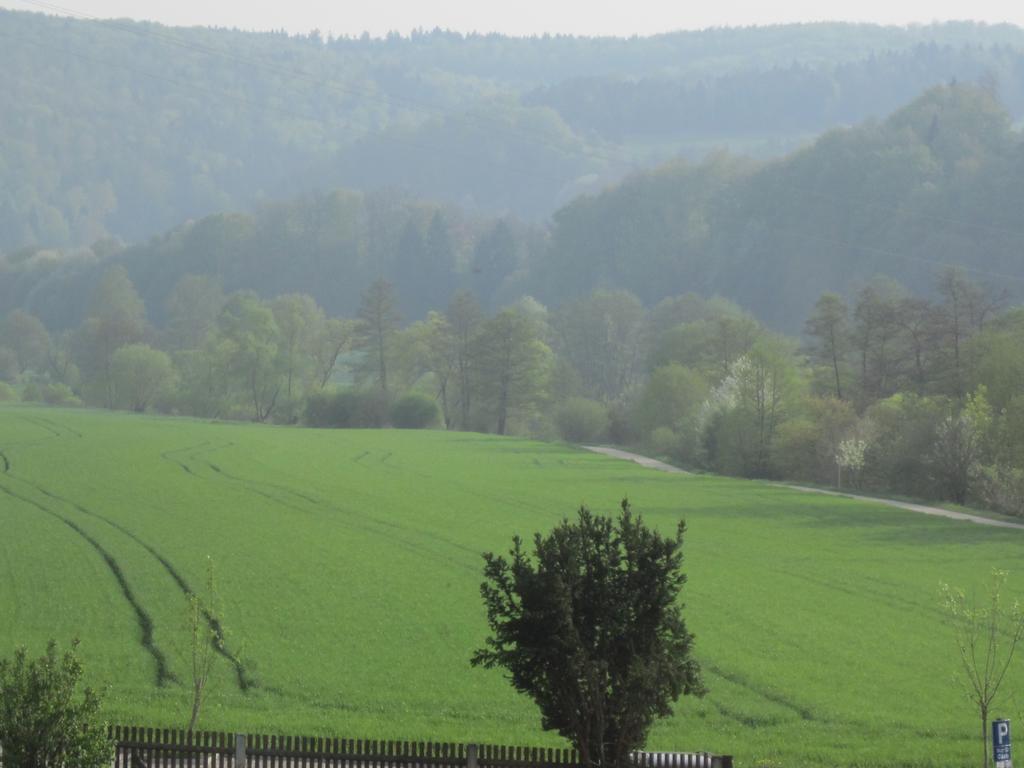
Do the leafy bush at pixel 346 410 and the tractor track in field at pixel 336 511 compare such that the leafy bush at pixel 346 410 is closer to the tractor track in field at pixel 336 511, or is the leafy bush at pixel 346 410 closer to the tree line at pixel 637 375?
the tree line at pixel 637 375

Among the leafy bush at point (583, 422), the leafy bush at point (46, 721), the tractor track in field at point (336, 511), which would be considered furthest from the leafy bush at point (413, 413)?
the leafy bush at point (46, 721)

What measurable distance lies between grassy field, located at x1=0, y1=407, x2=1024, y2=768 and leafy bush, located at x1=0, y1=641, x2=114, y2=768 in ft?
22.2

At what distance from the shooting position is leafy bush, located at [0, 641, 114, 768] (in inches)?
731

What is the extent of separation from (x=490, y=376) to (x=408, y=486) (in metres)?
61.1

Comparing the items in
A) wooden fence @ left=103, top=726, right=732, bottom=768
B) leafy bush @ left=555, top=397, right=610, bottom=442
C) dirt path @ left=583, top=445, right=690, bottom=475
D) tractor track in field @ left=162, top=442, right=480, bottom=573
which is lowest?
wooden fence @ left=103, top=726, right=732, bottom=768

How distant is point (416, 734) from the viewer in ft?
82.3

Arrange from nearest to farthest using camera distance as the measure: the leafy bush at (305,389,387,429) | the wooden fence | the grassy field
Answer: the wooden fence → the grassy field → the leafy bush at (305,389,387,429)

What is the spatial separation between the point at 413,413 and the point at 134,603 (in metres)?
94.0

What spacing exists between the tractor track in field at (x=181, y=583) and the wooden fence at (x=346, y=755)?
266 centimetres

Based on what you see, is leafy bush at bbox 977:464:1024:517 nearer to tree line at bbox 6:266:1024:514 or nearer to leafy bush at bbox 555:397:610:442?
tree line at bbox 6:266:1024:514

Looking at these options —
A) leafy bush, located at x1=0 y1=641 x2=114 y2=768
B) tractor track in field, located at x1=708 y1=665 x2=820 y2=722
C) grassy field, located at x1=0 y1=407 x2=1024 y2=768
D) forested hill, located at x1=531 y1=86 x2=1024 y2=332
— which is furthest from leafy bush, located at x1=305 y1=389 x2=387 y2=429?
leafy bush, located at x1=0 y1=641 x2=114 y2=768

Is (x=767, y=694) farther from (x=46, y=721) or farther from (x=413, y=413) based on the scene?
(x=413, y=413)

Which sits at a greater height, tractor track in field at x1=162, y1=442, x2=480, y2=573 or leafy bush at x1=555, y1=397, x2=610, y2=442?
leafy bush at x1=555, y1=397, x2=610, y2=442

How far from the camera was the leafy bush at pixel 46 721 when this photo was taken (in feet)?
60.9
